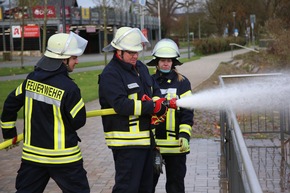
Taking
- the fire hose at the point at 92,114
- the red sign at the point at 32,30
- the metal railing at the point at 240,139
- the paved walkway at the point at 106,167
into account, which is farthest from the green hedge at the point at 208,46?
the fire hose at the point at 92,114

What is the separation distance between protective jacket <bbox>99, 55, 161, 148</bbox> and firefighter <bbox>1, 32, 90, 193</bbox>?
235 mm

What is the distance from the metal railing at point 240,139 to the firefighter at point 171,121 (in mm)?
439

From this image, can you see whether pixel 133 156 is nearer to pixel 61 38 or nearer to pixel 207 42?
pixel 61 38

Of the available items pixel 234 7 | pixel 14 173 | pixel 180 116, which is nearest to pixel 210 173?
pixel 180 116

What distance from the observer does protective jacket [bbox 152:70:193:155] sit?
4.61 metres

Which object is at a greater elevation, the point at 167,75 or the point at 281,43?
the point at 281,43

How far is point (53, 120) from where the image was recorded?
3941 mm

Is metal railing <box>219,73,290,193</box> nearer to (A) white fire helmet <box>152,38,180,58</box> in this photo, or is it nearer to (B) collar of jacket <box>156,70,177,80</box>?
(B) collar of jacket <box>156,70,177,80</box>

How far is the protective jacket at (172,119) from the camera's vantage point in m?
4.61

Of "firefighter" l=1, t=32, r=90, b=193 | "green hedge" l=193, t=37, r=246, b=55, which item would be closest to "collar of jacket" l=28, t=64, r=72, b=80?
"firefighter" l=1, t=32, r=90, b=193

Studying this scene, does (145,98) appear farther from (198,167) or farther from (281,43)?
(281,43)

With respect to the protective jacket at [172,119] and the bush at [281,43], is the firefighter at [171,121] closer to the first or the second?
the protective jacket at [172,119]

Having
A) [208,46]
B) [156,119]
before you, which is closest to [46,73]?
[156,119]

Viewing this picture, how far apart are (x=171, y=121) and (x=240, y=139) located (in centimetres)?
145
